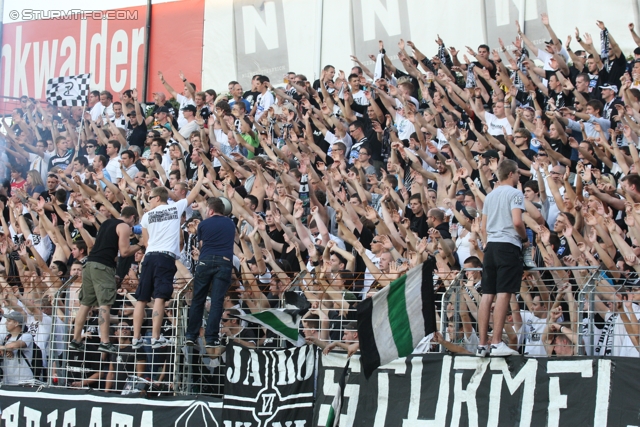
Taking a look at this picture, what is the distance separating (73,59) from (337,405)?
1687 cm

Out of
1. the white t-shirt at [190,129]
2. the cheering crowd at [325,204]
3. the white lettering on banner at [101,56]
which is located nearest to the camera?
the cheering crowd at [325,204]

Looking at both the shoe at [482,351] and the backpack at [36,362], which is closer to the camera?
the shoe at [482,351]

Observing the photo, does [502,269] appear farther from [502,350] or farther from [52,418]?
[52,418]

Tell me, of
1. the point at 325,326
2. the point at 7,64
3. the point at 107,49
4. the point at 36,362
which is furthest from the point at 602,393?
the point at 7,64

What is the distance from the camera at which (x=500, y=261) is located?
857 cm

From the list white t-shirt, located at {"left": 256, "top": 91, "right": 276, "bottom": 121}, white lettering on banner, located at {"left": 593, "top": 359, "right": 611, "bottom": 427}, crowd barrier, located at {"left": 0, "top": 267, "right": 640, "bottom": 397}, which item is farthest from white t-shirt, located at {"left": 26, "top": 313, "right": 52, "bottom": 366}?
white t-shirt, located at {"left": 256, "top": 91, "right": 276, "bottom": 121}

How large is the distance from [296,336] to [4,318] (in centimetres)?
412

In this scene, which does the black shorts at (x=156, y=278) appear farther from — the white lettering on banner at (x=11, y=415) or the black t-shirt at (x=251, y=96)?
the black t-shirt at (x=251, y=96)

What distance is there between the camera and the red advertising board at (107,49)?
2250 centimetres

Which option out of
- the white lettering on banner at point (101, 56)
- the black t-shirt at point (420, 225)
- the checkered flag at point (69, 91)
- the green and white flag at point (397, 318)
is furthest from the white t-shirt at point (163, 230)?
the white lettering on banner at point (101, 56)

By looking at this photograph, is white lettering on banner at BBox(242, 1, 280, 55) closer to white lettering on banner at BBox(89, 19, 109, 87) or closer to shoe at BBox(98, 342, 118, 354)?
white lettering on banner at BBox(89, 19, 109, 87)

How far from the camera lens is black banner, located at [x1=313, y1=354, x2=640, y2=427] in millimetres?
8180

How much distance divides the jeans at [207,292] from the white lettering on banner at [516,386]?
2.93 metres

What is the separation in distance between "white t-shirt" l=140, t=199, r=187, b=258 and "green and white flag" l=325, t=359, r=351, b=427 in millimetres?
2477
